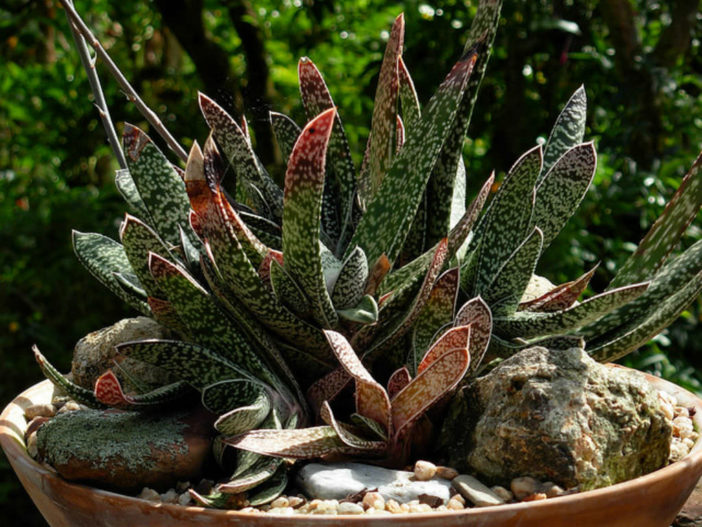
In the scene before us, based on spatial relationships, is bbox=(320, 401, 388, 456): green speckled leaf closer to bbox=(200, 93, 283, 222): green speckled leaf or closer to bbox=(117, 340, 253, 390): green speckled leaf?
bbox=(117, 340, 253, 390): green speckled leaf

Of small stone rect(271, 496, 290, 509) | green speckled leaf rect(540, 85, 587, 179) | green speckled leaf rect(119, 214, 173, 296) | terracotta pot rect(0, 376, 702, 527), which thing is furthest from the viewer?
green speckled leaf rect(540, 85, 587, 179)

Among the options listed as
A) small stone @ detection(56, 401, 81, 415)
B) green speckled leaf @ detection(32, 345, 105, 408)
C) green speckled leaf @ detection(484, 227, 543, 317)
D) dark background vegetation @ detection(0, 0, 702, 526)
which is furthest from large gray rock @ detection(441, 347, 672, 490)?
dark background vegetation @ detection(0, 0, 702, 526)

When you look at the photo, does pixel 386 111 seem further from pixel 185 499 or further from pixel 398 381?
pixel 185 499

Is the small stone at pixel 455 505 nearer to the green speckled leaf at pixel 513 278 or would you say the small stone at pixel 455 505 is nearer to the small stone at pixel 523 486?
the small stone at pixel 523 486

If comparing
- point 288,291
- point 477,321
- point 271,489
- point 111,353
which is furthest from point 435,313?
point 111,353

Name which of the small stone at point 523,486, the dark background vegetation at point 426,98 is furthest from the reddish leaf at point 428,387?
the dark background vegetation at point 426,98

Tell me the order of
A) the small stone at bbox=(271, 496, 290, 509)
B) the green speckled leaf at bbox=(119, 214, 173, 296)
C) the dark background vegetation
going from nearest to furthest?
the small stone at bbox=(271, 496, 290, 509)
the green speckled leaf at bbox=(119, 214, 173, 296)
the dark background vegetation
